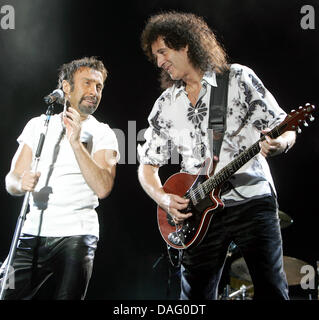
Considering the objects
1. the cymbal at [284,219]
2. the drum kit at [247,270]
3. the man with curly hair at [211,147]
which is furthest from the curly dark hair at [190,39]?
the drum kit at [247,270]

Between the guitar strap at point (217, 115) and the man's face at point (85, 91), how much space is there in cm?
98

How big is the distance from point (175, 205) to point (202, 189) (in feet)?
0.76

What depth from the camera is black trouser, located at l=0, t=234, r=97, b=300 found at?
2.47m

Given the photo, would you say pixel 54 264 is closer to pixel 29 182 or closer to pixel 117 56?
pixel 29 182

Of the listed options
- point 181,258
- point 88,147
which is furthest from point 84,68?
point 181,258

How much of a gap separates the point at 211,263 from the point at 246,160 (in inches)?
26.2

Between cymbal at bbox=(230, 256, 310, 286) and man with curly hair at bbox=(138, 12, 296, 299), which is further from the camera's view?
cymbal at bbox=(230, 256, 310, 286)

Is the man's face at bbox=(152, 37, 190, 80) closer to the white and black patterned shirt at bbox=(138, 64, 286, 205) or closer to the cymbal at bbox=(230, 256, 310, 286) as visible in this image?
the white and black patterned shirt at bbox=(138, 64, 286, 205)

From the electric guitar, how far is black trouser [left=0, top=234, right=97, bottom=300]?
1.92ft

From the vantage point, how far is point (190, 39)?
2957 millimetres

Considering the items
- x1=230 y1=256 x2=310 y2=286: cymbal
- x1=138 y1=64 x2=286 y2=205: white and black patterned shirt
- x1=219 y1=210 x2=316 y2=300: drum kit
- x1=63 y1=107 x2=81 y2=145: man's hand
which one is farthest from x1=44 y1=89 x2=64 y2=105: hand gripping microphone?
x1=230 y1=256 x2=310 y2=286: cymbal

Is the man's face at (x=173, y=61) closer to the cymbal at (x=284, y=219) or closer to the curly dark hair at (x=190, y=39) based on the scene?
the curly dark hair at (x=190, y=39)

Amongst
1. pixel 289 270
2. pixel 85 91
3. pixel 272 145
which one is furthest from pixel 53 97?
pixel 289 270

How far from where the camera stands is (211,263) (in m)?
2.44
